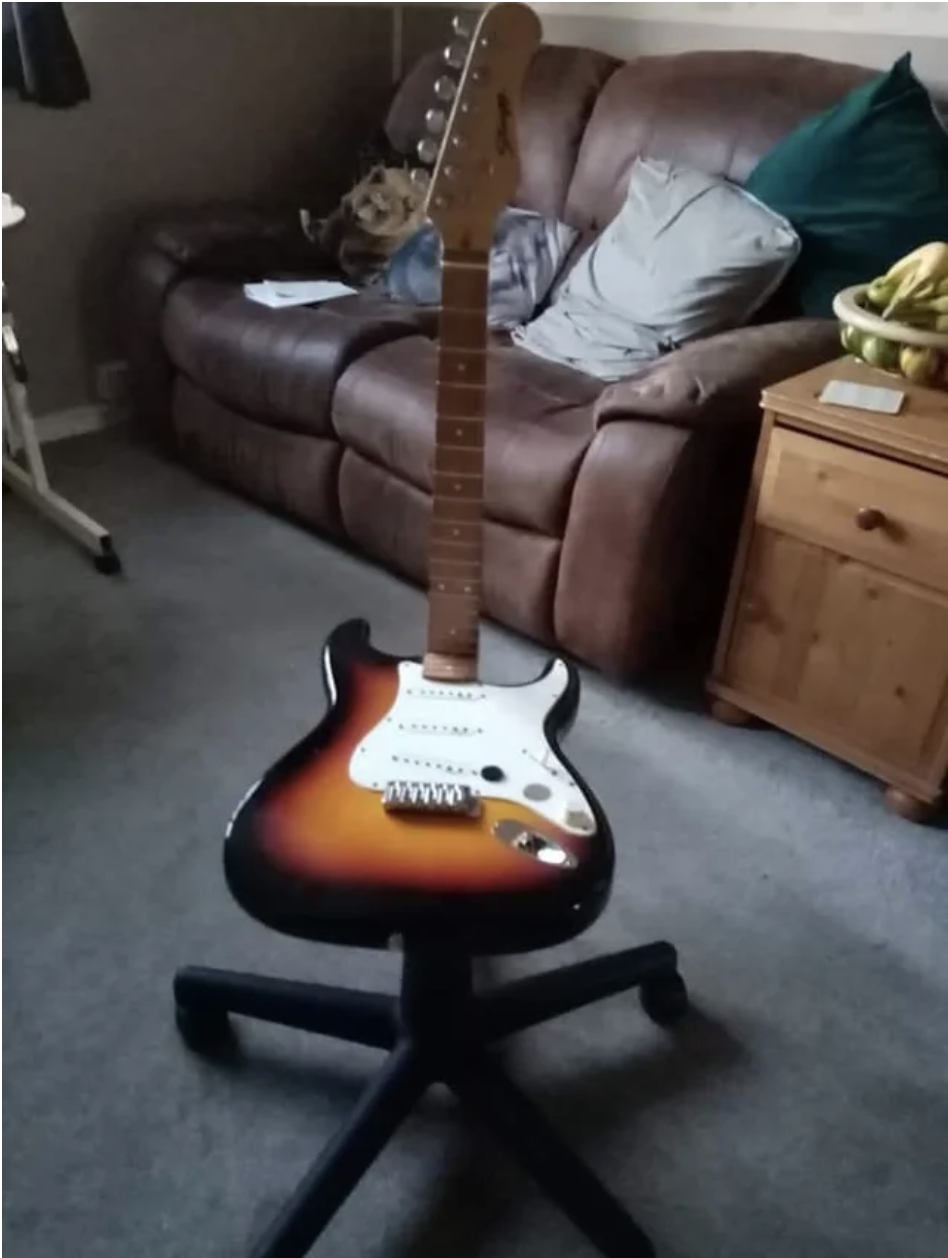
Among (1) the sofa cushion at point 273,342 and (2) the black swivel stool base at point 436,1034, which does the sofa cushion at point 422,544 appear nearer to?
(1) the sofa cushion at point 273,342

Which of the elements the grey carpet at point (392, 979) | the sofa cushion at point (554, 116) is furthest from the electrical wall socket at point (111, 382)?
the sofa cushion at point (554, 116)

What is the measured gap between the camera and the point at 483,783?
1.11m

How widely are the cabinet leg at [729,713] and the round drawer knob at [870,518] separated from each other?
0.40 metres

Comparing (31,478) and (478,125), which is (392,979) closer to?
(478,125)

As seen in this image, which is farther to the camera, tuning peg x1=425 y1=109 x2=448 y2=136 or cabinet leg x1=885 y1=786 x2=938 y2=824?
cabinet leg x1=885 y1=786 x2=938 y2=824

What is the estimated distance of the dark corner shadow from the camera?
1.17 metres

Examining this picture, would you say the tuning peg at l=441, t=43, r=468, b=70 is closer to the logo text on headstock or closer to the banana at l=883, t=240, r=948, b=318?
the logo text on headstock

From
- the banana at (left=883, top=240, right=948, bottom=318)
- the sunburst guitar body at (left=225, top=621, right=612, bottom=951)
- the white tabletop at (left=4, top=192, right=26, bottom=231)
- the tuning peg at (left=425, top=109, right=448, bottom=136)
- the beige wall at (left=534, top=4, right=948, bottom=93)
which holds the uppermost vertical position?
the tuning peg at (left=425, top=109, right=448, bottom=136)

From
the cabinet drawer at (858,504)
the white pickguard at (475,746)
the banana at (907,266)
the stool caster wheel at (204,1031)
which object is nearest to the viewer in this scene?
the white pickguard at (475,746)

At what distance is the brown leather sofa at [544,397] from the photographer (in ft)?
5.87

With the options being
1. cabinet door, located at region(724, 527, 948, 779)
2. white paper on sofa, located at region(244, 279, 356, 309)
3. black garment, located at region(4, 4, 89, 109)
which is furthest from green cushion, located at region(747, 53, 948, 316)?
black garment, located at region(4, 4, 89, 109)

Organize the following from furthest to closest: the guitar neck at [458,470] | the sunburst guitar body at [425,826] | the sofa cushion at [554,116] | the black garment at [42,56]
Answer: the sofa cushion at [554,116] < the black garment at [42,56] < the guitar neck at [458,470] < the sunburst guitar body at [425,826]

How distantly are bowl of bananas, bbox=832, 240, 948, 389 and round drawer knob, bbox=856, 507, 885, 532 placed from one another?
0.74 feet

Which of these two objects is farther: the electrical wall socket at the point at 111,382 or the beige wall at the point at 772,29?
the electrical wall socket at the point at 111,382
